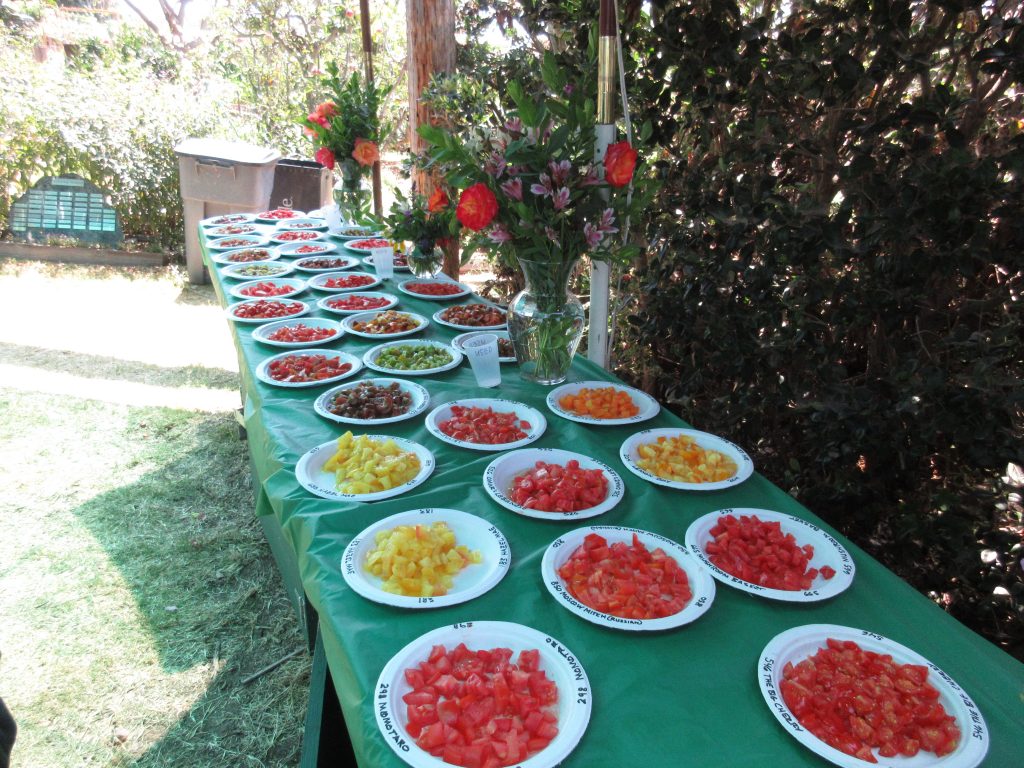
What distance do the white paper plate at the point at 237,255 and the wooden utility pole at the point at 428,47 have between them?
3.25 ft

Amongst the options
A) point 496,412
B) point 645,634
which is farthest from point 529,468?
point 645,634

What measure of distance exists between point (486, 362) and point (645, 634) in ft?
3.06

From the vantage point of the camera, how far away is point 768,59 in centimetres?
175

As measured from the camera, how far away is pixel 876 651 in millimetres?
871

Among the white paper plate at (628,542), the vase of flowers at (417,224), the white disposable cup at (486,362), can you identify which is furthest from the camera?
the vase of flowers at (417,224)

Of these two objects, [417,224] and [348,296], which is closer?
[417,224]

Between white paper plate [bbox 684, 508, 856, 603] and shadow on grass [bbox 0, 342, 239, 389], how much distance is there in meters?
3.51

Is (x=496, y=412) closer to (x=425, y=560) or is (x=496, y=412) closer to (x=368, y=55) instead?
(x=425, y=560)

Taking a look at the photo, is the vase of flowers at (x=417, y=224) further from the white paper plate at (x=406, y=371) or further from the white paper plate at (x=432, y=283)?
the white paper plate at (x=406, y=371)

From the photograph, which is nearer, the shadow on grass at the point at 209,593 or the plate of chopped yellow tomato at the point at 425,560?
the plate of chopped yellow tomato at the point at 425,560

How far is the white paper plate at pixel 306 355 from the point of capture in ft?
5.57

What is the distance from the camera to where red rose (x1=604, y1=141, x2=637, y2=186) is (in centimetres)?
139

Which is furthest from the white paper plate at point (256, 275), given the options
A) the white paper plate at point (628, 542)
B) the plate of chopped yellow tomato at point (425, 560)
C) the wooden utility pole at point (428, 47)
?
the white paper plate at point (628, 542)

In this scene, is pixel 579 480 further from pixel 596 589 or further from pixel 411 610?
pixel 411 610
